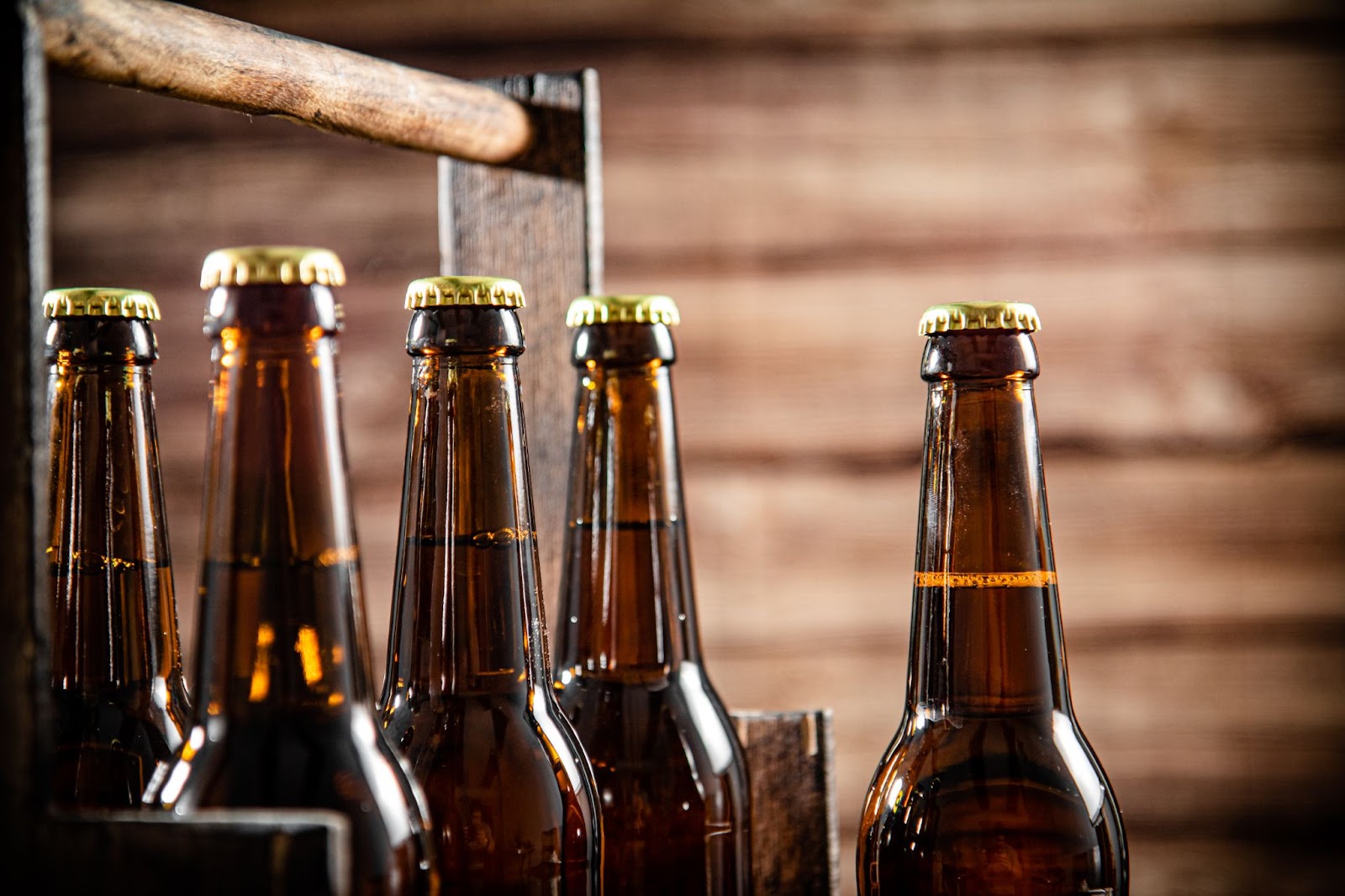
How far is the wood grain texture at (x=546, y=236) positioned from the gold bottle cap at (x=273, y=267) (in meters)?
0.32

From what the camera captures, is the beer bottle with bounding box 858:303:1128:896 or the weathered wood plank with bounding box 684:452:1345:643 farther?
the weathered wood plank with bounding box 684:452:1345:643

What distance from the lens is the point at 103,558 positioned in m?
0.49

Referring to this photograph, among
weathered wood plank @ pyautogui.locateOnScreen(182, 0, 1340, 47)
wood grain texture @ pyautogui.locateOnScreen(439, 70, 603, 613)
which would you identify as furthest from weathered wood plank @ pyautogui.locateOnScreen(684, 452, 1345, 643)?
wood grain texture @ pyautogui.locateOnScreen(439, 70, 603, 613)

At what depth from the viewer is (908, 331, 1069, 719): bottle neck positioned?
506 mm

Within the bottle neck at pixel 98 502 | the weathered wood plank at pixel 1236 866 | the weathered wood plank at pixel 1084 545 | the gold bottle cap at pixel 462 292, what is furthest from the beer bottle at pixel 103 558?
the weathered wood plank at pixel 1236 866

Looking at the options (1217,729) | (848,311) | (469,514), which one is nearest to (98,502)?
(469,514)

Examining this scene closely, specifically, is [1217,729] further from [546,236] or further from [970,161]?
[546,236]

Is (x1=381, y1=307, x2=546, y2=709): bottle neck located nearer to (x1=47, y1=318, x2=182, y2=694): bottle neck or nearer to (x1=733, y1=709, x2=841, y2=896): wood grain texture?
(x1=47, y1=318, x2=182, y2=694): bottle neck

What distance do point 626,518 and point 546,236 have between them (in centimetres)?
19

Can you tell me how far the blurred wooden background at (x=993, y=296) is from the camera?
5.25ft

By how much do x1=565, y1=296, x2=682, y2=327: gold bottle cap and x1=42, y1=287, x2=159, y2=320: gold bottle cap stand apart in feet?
0.56

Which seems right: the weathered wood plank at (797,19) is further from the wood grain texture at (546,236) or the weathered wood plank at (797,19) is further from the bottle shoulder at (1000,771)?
the bottle shoulder at (1000,771)

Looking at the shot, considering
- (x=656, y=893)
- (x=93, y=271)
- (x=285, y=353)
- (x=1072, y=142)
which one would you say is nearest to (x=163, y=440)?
(x=93, y=271)

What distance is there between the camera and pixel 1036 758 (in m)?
0.49
